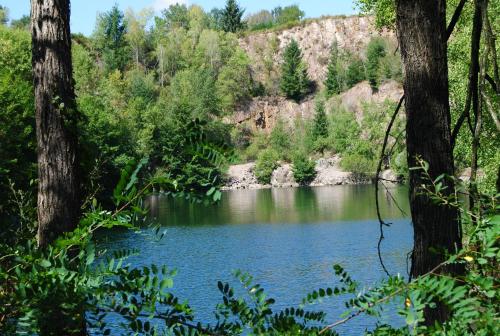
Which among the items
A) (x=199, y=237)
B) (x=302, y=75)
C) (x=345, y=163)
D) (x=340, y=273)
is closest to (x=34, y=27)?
(x=340, y=273)

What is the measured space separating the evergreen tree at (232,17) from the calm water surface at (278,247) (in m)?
47.6

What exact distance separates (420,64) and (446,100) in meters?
0.18

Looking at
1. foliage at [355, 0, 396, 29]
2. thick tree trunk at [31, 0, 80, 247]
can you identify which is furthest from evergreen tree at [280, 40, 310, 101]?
thick tree trunk at [31, 0, 80, 247]

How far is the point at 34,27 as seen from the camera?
10.2ft

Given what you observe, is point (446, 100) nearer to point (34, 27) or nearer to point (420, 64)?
point (420, 64)

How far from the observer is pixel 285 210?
3300cm

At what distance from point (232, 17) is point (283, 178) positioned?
3064 cm

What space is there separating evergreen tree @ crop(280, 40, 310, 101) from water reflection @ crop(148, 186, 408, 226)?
27872mm

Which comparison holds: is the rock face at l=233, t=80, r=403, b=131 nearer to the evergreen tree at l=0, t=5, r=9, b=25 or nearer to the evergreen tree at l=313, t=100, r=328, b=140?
the evergreen tree at l=313, t=100, r=328, b=140

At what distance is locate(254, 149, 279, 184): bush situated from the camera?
55375 mm

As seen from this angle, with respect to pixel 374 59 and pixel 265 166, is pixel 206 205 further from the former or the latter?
pixel 374 59

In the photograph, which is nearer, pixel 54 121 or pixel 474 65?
pixel 474 65

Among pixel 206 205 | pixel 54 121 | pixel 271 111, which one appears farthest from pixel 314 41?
pixel 206 205

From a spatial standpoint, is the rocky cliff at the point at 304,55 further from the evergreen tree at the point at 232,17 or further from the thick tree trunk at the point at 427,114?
the thick tree trunk at the point at 427,114
